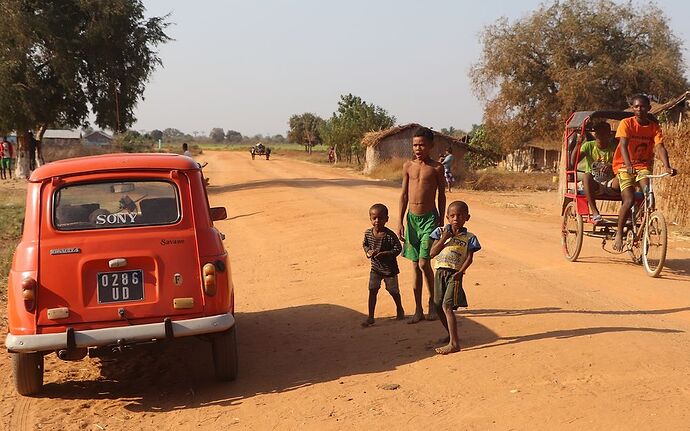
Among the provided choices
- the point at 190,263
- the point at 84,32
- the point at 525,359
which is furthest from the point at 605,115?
the point at 84,32

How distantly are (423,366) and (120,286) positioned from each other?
2.36 m

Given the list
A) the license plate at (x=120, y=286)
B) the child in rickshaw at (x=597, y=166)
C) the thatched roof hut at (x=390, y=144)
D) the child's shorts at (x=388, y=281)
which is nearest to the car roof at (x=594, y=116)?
the child in rickshaw at (x=597, y=166)

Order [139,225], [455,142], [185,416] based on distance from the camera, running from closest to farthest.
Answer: [185,416] < [139,225] < [455,142]

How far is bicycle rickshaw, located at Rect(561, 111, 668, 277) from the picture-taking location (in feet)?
27.7

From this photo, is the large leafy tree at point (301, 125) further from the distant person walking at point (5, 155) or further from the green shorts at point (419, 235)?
the green shorts at point (419, 235)

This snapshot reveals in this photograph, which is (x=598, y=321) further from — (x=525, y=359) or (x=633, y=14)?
(x=633, y=14)

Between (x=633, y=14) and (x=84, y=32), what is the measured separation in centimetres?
3015

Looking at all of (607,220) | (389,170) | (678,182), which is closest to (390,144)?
(389,170)

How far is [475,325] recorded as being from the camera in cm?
647

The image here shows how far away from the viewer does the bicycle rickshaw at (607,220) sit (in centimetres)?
845

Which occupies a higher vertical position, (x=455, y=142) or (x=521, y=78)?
(x=521, y=78)

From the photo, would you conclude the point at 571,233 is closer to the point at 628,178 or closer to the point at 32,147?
the point at 628,178

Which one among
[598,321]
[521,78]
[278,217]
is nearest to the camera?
[598,321]

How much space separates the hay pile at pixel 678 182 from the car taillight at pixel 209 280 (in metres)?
11.5
